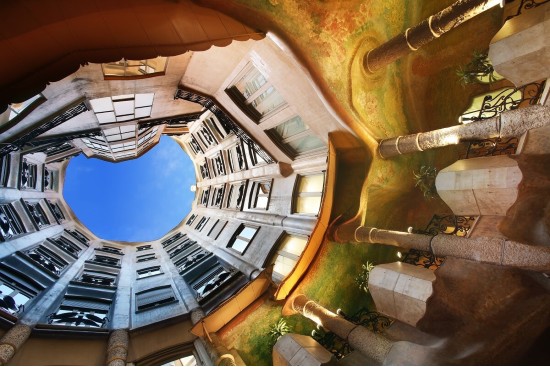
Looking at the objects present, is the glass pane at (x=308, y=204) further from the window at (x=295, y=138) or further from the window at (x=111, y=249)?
the window at (x=111, y=249)

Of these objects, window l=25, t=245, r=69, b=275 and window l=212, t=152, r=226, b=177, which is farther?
window l=212, t=152, r=226, b=177

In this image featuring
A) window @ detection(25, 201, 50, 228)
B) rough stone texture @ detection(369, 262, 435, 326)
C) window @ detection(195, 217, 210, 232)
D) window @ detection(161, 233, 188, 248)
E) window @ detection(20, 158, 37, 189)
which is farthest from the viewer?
window @ detection(161, 233, 188, 248)

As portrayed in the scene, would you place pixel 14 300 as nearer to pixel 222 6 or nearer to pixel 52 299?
pixel 52 299

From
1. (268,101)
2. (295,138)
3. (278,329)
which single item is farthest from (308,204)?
(278,329)

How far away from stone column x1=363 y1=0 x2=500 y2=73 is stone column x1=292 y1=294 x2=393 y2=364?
8.54 metres

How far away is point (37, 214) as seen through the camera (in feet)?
76.5

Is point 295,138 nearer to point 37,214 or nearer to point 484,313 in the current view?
point 484,313

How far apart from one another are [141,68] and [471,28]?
1325cm

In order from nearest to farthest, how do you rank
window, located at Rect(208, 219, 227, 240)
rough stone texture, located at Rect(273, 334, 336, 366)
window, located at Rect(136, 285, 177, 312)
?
rough stone texture, located at Rect(273, 334, 336, 366) < window, located at Rect(136, 285, 177, 312) < window, located at Rect(208, 219, 227, 240)

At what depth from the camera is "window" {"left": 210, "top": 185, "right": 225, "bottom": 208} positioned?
28.1 m

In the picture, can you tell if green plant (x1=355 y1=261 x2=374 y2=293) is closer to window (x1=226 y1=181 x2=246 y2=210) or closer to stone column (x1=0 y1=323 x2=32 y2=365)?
window (x1=226 y1=181 x2=246 y2=210)

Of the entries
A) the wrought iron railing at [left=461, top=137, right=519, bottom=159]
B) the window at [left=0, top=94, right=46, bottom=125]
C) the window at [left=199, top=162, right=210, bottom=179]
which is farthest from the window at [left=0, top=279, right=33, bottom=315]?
the window at [left=199, top=162, right=210, bottom=179]

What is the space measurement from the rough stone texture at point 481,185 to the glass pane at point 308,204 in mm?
6299

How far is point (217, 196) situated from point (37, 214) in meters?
13.6
